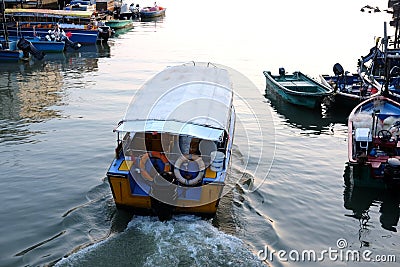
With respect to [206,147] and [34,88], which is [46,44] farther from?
[206,147]

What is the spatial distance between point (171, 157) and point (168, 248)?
2313 millimetres

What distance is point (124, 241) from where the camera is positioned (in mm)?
7961

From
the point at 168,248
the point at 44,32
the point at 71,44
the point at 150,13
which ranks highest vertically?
the point at 150,13

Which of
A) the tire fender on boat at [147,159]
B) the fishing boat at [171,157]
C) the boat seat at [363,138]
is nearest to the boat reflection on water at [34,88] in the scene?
the fishing boat at [171,157]

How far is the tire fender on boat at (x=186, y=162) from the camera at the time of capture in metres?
8.69

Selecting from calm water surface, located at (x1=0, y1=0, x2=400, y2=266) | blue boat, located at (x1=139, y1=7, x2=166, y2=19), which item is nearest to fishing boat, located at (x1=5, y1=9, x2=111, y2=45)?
calm water surface, located at (x1=0, y1=0, x2=400, y2=266)

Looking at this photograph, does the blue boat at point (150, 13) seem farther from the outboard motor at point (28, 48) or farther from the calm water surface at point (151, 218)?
the calm water surface at point (151, 218)

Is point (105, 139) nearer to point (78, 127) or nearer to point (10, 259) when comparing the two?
point (78, 127)

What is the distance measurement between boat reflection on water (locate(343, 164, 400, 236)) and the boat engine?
1.88 feet

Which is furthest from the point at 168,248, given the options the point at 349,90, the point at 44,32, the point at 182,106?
the point at 44,32

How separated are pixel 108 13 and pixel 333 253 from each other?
49936mm

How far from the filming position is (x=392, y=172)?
10.0 m

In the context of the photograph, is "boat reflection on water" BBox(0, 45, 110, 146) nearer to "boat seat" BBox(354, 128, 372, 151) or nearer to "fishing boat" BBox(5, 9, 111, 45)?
"fishing boat" BBox(5, 9, 111, 45)

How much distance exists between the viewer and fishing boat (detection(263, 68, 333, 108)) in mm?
18355
